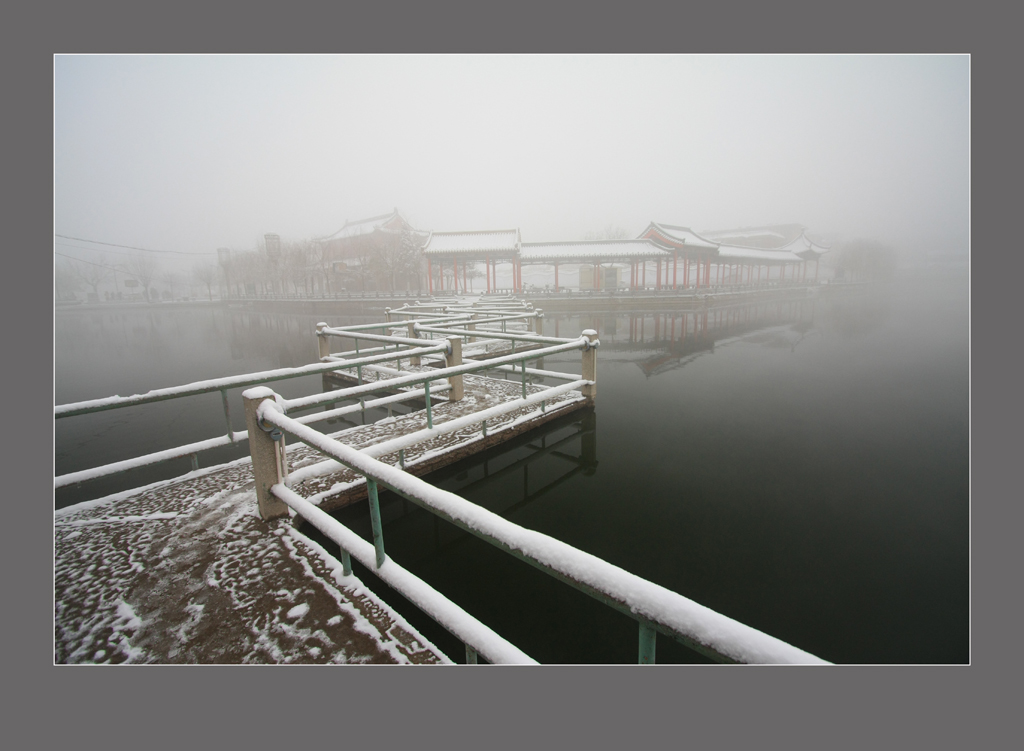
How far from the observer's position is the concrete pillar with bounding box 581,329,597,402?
14.6 ft

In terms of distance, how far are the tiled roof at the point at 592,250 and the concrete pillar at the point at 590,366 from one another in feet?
58.9

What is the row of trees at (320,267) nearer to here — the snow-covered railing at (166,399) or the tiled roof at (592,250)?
the tiled roof at (592,250)

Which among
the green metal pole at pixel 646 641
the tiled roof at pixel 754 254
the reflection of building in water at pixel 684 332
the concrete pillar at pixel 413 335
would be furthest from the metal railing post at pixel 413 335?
the tiled roof at pixel 754 254

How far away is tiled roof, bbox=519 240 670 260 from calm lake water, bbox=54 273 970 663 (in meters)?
15.7

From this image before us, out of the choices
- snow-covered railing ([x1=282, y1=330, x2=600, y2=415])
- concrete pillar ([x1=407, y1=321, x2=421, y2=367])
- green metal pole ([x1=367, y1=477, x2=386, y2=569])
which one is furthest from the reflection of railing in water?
concrete pillar ([x1=407, y1=321, x2=421, y2=367])

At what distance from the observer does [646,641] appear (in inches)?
28.5

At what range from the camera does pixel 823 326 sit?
43.0 ft

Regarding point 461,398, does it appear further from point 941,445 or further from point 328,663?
point 941,445

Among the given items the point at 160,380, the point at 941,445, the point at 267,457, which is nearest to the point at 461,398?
the point at 267,457

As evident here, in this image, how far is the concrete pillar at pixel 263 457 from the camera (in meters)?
1.87

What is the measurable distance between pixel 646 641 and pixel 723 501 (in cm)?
276

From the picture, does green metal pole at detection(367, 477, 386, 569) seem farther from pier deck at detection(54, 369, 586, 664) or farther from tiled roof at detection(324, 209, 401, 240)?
tiled roof at detection(324, 209, 401, 240)

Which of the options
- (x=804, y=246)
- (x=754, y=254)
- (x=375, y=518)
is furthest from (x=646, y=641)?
(x=804, y=246)

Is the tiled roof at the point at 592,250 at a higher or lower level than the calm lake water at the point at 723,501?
higher
